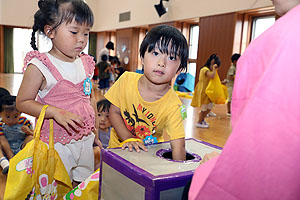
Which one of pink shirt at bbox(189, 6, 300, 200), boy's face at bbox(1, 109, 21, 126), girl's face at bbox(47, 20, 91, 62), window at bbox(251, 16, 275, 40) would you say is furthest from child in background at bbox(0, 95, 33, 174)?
window at bbox(251, 16, 275, 40)

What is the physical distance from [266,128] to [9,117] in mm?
1981

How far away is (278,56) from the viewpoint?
0.48 metres

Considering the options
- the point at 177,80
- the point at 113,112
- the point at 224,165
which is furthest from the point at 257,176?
the point at 177,80

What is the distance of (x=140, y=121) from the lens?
1249 mm

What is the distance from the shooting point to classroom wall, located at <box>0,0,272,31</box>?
6.65 meters

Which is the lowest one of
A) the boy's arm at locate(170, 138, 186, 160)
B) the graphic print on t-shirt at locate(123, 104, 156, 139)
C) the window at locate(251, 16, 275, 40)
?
the boy's arm at locate(170, 138, 186, 160)

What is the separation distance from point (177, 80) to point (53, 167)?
7.05 metres

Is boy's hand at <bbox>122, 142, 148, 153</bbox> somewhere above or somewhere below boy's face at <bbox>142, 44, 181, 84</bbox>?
below

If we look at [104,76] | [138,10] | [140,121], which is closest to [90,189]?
[140,121]

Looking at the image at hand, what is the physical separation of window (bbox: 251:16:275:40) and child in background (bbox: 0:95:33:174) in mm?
5612

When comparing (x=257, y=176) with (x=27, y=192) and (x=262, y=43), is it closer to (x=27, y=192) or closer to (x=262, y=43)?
(x=262, y=43)

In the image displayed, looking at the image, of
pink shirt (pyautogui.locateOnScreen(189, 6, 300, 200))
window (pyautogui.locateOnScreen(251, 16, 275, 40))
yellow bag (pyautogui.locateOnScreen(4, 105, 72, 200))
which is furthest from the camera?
window (pyautogui.locateOnScreen(251, 16, 275, 40))

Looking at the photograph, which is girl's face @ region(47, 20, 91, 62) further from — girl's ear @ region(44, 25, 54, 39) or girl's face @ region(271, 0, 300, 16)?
girl's face @ region(271, 0, 300, 16)

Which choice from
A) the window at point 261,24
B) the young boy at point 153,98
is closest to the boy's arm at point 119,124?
the young boy at point 153,98
